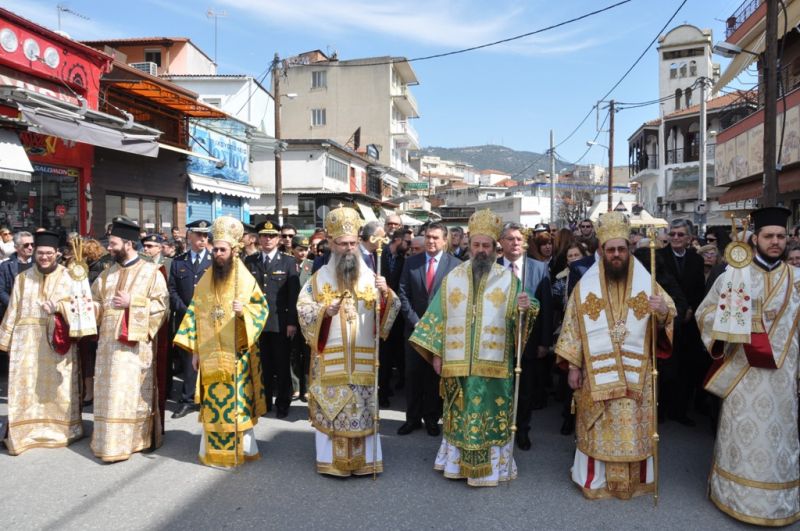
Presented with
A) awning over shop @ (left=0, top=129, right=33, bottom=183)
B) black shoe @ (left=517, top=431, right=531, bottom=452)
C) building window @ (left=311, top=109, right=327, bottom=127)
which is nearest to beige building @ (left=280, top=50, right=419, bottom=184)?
building window @ (left=311, top=109, right=327, bottom=127)

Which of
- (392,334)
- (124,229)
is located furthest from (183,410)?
(392,334)

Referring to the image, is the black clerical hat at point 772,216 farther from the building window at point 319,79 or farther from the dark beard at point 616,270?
the building window at point 319,79

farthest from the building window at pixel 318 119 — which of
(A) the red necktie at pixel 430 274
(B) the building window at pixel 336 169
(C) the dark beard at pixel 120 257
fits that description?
(C) the dark beard at pixel 120 257

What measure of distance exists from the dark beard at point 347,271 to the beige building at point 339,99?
40.3 metres

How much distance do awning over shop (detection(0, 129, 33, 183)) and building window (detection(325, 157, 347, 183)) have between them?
1978cm

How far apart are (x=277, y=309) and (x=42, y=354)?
216cm

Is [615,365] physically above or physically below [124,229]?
below

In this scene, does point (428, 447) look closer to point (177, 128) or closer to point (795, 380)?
point (795, 380)

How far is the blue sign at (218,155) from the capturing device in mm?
18344

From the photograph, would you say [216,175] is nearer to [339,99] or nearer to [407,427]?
[407,427]

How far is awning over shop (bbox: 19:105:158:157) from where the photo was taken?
968cm

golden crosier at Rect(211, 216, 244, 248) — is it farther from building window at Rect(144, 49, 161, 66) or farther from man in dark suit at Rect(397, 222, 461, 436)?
building window at Rect(144, 49, 161, 66)

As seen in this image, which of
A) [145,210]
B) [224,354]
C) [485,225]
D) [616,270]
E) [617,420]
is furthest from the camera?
[145,210]

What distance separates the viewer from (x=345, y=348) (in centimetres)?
484
